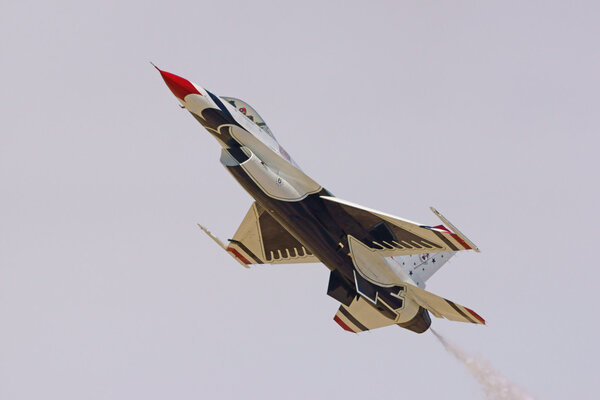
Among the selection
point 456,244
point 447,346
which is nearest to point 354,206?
point 456,244

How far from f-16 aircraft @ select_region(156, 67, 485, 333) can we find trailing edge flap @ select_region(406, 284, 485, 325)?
0.03 m

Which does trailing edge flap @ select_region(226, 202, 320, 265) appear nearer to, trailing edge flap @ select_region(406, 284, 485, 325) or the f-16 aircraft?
the f-16 aircraft

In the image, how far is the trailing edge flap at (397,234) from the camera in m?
33.4

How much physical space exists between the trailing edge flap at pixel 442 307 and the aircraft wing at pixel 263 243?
4.04m

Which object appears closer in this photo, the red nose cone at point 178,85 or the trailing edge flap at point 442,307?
the red nose cone at point 178,85

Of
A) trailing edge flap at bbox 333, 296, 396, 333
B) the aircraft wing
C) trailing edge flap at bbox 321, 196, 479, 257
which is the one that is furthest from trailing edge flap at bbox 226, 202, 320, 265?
trailing edge flap at bbox 321, 196, 479, 257

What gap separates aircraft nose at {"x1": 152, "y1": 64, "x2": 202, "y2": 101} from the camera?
105ft

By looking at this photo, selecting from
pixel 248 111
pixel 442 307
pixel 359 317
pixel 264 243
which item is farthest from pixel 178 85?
pixel 442 307

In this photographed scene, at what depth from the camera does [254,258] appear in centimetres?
3931

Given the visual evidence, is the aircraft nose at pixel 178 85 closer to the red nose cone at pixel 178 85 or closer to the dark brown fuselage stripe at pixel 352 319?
the red nose cone at pixel 178 85

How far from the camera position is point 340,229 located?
3428 cm

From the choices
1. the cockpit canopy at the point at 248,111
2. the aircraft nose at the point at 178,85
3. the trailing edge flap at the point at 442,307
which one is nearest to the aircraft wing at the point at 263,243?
the trailing edge flap at the point at 442,307

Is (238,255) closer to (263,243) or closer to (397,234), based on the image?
(263,243)

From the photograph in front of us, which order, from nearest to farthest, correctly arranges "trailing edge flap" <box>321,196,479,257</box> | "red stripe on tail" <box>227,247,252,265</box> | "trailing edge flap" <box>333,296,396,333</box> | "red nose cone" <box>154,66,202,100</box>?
"red nose cone" <box>154,66,202,100</box>
"trailing edge flap" <box>321,196,479,257</box>
"trailing edge flap" <box>333,296,396,333</box>
"red stripe on tail" <box>227,247,252,265</box>
